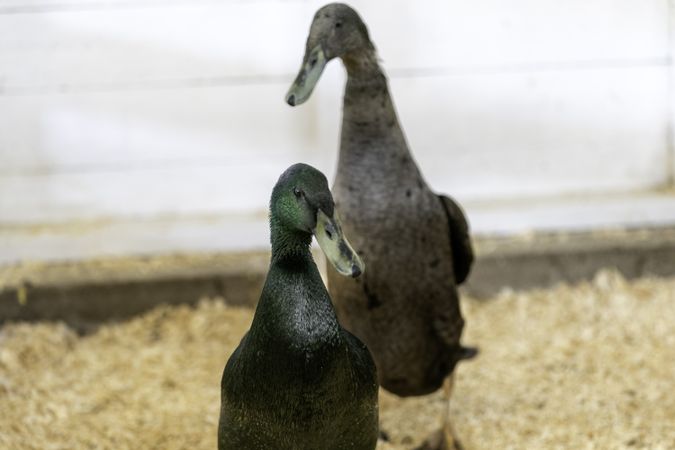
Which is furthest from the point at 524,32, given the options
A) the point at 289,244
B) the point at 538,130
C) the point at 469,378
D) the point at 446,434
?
the point at 289,244

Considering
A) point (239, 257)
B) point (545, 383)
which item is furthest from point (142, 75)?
point (545, 383)

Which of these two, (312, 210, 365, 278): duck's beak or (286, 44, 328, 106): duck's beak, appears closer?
(312, 210, 365, 278): duck's beak

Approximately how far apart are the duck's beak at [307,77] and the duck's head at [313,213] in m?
0.41

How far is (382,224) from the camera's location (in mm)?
2250

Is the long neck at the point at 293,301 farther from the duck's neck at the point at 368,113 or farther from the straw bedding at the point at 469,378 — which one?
the straw bedding at the point at 469,378

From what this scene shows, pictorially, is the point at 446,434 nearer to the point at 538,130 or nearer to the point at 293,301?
the point at 293,301

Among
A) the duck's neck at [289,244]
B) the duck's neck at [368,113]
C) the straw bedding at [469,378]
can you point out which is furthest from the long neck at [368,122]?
the straw bedding at [469,378]

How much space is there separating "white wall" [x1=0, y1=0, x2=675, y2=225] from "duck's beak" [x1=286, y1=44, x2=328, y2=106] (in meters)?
1.28

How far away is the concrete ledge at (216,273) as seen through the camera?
10.9ft

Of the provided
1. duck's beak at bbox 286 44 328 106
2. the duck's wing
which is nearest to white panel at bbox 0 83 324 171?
the duck's wing

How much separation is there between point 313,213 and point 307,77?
569 mm

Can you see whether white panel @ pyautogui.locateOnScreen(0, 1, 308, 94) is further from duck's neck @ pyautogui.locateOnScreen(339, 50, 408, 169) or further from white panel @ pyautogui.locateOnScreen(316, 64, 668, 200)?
duck's neck @ pyautogui.locateOnScreen(339, 50, 408, 169)

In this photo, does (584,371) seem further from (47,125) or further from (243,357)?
(47,125)

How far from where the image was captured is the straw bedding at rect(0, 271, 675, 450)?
2.54m
